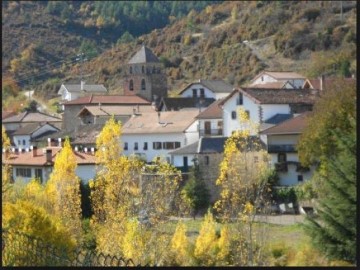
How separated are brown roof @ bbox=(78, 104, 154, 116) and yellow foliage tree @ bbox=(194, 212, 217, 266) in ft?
4.57

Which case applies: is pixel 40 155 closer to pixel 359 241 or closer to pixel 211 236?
pixel 211 236

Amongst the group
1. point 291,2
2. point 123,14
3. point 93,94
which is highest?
point 291,2

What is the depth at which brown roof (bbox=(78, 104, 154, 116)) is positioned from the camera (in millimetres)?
6156

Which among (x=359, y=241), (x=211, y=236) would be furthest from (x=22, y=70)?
(x=359, y=241)

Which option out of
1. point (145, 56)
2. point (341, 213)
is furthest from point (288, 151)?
point (341, 213)

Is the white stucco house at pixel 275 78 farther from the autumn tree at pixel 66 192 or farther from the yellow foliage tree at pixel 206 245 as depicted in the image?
the autumn tree at pixel 66 192

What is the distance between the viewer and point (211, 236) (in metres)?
5.94

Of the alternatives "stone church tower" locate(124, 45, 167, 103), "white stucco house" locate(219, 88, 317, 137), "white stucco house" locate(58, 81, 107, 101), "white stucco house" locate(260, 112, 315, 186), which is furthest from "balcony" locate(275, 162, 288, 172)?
"white stucco house" locate(58, 81, 107, 101)

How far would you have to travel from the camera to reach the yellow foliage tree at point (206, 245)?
5637mm

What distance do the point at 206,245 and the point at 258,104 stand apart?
3.18m

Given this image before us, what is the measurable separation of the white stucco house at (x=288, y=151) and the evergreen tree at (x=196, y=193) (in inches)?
58.3

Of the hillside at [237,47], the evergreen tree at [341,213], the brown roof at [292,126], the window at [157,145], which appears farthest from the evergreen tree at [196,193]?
the evergreen tree at [341,213]

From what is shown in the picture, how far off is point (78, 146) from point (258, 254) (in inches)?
70.8

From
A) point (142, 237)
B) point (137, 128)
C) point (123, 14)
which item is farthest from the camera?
point (123, 14)
